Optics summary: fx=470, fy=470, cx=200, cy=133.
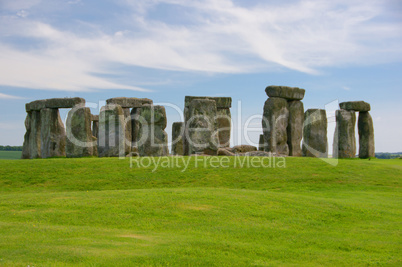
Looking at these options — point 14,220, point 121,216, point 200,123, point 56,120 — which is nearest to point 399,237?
point 121,216

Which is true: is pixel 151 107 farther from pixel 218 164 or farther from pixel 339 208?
pixel 339 208

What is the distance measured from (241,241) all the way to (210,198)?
12.6 feet

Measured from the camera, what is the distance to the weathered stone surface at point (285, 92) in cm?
2791

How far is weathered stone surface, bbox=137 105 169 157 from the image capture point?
2602cm

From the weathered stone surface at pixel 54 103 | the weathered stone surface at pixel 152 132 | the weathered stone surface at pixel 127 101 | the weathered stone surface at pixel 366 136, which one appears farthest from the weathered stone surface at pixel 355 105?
the weathered stone surface at pixel 54 103

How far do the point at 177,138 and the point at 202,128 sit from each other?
4.58 m

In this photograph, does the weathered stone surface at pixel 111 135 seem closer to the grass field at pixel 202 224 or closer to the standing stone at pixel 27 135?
the grass field at pixel 202 224

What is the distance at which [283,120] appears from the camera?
2803 cm

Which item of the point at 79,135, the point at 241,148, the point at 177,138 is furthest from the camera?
the point at 241,148

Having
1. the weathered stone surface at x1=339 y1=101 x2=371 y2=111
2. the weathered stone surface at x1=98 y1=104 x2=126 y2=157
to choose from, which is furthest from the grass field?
the weathered stone surface at x1=339 y1=101 x2=371 y2=111

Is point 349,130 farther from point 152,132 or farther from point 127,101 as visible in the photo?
point 127,101

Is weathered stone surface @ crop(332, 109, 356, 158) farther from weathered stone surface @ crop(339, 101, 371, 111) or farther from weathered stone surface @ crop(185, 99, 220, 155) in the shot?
weathered stone surface @ crop(185, 99, 220, 155)

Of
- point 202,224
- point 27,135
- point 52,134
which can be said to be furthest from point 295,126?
point 202,224

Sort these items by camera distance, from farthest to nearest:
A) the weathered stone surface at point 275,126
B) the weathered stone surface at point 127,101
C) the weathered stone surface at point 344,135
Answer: the weathered stone surface at point 127,101 < the weathered stone surface at point 344,135 < the weathered stone surface at point 275,126
